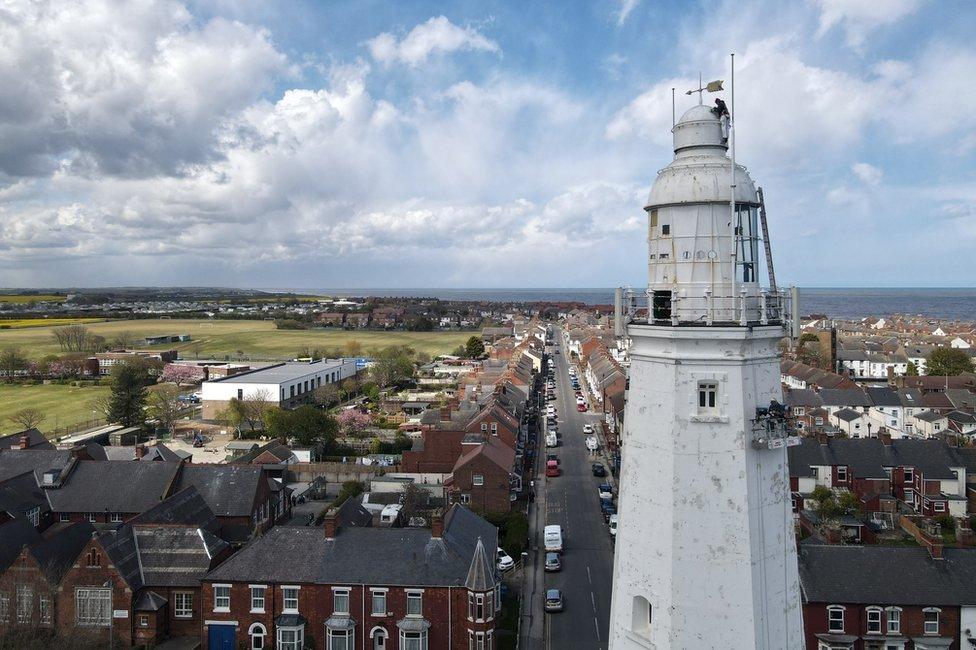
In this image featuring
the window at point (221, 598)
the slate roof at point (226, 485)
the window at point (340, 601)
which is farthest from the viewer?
the slate roof at point (226, 485)

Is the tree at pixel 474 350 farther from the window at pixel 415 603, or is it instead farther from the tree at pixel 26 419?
the window at pixel 415 603

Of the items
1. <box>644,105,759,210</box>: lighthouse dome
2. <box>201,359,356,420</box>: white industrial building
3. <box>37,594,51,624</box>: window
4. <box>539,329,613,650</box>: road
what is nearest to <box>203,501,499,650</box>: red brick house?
<box>539,329,613,650</box>: road

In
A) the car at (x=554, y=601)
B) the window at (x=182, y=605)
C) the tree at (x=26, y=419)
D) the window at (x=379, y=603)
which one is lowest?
the car at (x=554, y=601)

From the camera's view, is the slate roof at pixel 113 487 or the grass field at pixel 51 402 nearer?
the slate roof at pixel 113 487

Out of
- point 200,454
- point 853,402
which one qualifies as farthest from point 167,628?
point 853,402

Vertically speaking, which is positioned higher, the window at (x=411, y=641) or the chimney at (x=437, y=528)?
the chimney at (x=437, y=528)

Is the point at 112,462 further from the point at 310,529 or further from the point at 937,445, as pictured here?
the point at 937,445

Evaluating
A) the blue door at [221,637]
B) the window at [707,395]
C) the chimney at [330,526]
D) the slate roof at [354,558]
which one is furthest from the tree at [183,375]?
the window at [707,395]

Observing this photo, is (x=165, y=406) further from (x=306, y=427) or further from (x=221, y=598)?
(x=221, y=598)
